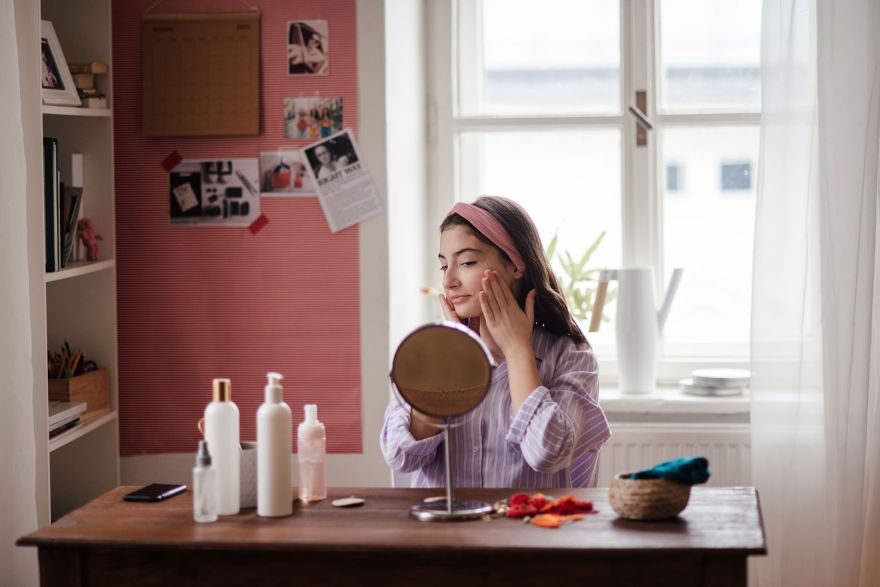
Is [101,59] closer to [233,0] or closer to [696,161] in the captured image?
[233,0]

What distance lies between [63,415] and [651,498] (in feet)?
4.83

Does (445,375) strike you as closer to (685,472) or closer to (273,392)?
(273,392)

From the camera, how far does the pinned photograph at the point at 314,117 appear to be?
9.19 ft

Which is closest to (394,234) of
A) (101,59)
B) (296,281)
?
(296,281)

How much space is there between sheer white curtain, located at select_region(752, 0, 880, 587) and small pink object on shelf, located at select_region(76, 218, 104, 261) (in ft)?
5.57

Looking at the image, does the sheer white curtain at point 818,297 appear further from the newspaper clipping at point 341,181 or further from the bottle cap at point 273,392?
the bottle cap at point 273,392

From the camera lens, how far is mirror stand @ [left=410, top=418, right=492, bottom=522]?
1632 millimetres

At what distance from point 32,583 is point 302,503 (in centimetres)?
75

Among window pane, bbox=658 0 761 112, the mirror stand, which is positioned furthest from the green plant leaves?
the mirror stand

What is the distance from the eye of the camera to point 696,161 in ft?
10.7

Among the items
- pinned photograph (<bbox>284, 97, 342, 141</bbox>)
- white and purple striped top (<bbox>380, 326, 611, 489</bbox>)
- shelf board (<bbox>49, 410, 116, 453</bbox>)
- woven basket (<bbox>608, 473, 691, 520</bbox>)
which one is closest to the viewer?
woven basket (<bbox>608, 473, 691, 520</bbox>)

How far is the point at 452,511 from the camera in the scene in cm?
165

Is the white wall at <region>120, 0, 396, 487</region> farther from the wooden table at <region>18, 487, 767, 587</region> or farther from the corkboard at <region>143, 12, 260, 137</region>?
the wooden table at <region>18, 487, 767, 587</region>

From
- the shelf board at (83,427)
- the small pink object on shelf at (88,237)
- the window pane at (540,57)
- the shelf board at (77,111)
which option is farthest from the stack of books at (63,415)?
the window pane at (540,57)
